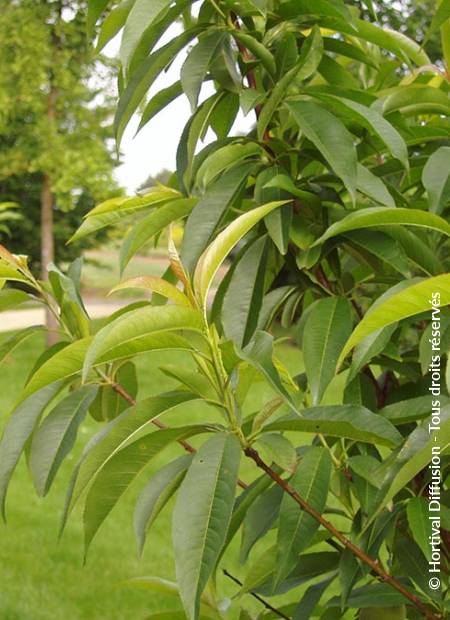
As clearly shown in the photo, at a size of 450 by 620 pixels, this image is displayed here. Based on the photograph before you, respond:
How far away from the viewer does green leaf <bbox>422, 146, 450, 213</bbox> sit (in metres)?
1.04

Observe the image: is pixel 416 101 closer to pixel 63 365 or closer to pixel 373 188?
pixel 373 188

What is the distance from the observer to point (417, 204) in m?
1.34

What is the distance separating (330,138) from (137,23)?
0.29 m

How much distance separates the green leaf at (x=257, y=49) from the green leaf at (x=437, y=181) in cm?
26

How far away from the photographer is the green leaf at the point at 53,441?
1.11 meters

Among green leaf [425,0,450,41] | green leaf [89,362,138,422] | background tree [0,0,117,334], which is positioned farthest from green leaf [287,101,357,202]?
background tree [0,0,117,334]

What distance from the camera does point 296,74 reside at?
110 centimetres

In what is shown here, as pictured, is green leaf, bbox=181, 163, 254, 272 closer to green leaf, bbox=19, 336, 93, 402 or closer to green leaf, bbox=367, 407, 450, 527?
green leaf, bbox=19, 336, 93, 402

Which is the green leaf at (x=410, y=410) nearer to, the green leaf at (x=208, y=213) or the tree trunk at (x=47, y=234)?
the green leaf at (x=208, y=213)

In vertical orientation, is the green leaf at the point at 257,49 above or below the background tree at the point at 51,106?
below

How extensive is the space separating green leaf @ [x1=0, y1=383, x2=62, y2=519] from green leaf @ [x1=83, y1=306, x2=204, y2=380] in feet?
0.96

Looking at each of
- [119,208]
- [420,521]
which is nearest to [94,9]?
[119,208]

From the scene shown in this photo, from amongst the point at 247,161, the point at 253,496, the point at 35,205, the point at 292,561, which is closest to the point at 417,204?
the point at 247,161

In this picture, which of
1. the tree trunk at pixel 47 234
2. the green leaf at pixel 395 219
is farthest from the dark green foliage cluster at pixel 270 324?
the tree trunk at pixel 47 234
